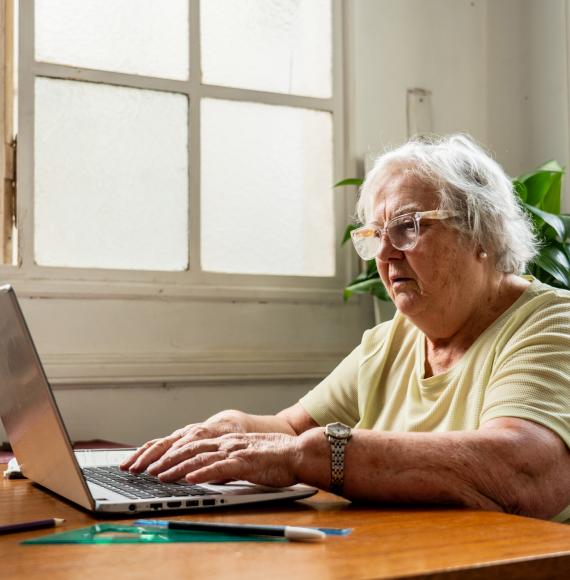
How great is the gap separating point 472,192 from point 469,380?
37 cm

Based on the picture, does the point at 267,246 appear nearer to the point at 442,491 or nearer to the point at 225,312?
the point at 225,312

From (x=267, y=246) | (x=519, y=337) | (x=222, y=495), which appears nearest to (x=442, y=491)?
(x=222, y=495)

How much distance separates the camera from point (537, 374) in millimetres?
1388

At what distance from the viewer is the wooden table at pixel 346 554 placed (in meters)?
0.79

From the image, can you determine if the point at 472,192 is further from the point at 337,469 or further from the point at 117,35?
the point at 117,35

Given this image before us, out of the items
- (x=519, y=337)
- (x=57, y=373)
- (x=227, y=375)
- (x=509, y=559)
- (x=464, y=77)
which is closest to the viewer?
(x=509, y=559)

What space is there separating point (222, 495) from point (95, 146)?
1671 mm

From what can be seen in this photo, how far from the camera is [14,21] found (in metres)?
2.52

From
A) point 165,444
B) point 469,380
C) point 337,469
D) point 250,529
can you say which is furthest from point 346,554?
point 469,380

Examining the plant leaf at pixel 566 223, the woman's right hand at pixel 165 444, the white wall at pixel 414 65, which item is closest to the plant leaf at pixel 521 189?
the plant leaf at pixel 566 223

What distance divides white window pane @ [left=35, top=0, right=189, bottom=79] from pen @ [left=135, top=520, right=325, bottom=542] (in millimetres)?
1891

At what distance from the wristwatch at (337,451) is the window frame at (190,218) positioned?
1413mm

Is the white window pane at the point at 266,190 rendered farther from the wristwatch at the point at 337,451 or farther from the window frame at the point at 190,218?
the wristwatch at the point at 337,451

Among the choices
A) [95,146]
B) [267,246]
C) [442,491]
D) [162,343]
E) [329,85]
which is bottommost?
[442,491]
